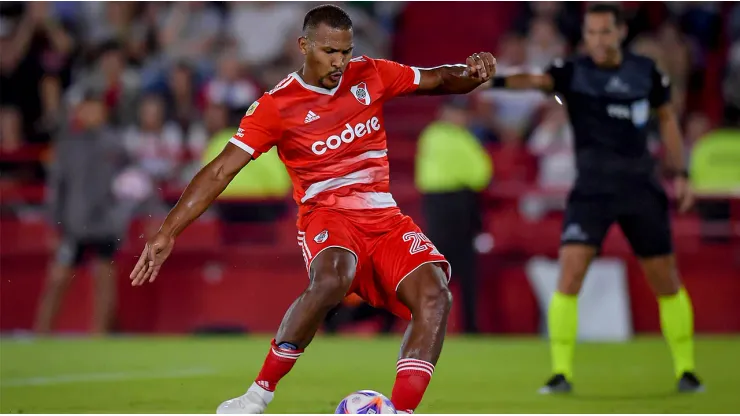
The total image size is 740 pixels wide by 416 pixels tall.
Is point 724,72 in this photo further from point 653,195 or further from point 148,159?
point 653,195

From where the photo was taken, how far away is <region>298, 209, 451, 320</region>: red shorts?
629cm

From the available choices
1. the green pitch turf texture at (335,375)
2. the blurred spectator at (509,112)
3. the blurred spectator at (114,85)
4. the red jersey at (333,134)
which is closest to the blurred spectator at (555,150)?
the blurred spectator at (509,112)

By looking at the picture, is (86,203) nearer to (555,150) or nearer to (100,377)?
(100,377)

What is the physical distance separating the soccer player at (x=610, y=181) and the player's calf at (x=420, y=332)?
7.29ft

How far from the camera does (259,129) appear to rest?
627 centimetres

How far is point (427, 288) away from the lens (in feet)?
20.1

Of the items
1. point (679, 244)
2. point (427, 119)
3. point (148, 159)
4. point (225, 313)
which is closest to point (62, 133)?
point (148, 159)

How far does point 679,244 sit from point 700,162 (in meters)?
1.56

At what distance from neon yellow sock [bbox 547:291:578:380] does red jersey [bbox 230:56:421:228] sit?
2127mm

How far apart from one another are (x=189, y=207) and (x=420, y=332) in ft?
4.40

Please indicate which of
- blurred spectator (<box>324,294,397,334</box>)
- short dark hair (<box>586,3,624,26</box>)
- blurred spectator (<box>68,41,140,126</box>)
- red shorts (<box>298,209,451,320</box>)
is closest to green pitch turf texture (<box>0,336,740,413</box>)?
blurred spectator (<box>324,294,397,334</box>)

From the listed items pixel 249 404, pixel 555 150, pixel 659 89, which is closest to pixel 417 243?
pixel 249 404

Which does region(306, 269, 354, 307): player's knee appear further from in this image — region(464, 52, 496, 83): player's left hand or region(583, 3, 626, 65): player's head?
region(583, 3, 626, 65): player's head

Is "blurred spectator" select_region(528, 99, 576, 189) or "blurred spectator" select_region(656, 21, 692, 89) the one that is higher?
"blurred spectator" select_region(656, 21, 692, 89)
